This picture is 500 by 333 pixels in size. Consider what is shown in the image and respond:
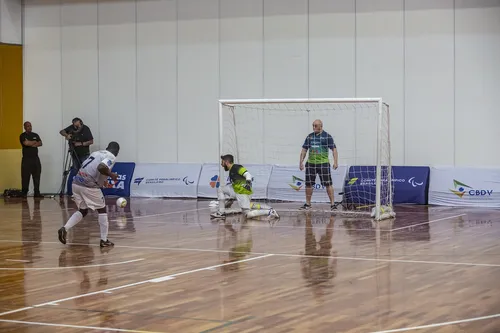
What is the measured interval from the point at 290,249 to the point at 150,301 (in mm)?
4821

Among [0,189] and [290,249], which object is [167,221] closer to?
[290,249]

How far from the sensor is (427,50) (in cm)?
2441

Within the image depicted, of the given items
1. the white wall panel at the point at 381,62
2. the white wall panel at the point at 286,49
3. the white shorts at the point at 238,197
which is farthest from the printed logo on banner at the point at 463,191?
the white shorts at the point at 238,197

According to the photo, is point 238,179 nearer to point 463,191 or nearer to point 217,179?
point 217,179

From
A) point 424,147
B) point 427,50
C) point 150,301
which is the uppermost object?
point 427,50

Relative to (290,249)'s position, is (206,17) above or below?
above

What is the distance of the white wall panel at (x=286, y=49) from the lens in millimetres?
25812

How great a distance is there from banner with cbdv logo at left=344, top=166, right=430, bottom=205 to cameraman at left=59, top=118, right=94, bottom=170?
27.8 feet

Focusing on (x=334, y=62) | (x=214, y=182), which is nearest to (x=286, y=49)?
(x=334, y=62)

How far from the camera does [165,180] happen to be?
26.9 m

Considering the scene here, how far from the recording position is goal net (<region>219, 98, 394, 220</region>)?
23766mm

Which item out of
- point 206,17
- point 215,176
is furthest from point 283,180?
point 206,17

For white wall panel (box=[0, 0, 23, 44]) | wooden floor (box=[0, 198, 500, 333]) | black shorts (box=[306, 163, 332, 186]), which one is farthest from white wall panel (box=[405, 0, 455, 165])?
white wall panel (box=[0, 0, 23, 44])

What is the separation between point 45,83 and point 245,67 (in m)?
7.33
